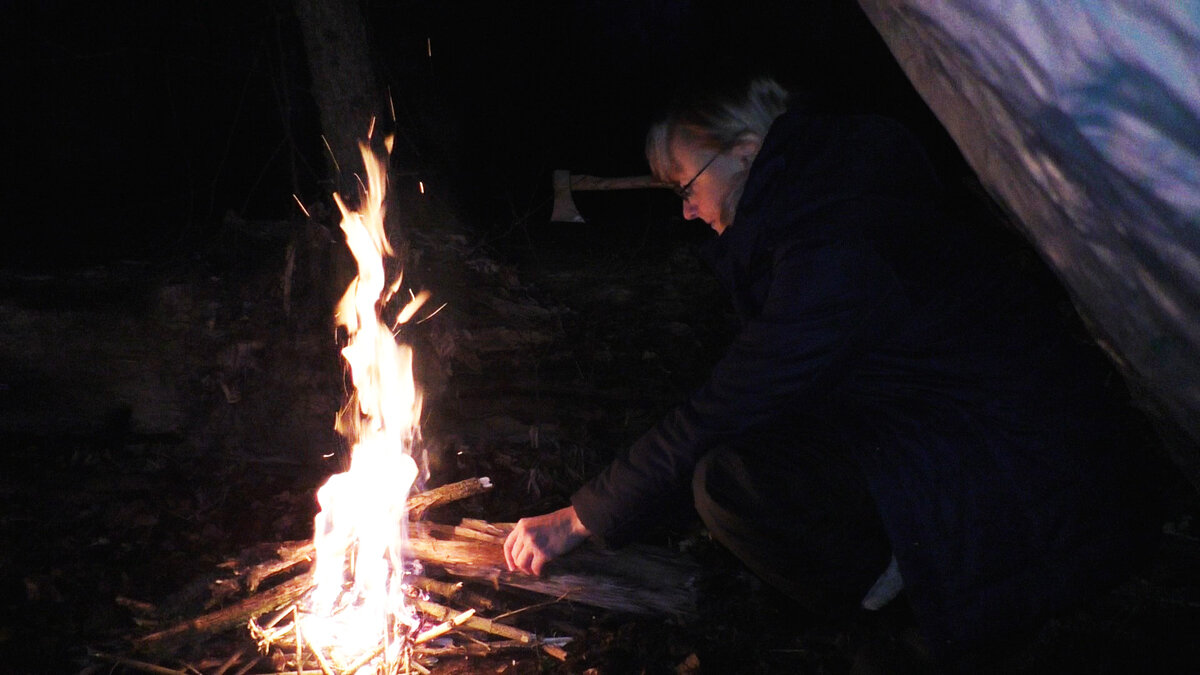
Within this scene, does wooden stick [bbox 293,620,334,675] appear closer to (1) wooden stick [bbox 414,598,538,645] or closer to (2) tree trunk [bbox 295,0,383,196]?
(1) wooden stick [bbox 414,598,538,645]

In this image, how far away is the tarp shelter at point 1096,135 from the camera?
4.55ft

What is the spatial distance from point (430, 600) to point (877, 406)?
170 centimetres

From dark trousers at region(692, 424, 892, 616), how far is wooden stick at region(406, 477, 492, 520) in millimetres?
1173

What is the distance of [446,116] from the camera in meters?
5.91

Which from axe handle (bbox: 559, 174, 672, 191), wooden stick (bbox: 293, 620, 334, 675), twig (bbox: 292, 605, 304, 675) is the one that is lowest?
wooden stick (bbox: 293, 620, 334, 675)

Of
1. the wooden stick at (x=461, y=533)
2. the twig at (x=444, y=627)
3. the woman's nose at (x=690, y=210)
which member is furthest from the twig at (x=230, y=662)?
the woman's nose at (x=690, y=210)

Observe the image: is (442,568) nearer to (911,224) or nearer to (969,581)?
(969,581)

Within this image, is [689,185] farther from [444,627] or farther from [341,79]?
[341,79]

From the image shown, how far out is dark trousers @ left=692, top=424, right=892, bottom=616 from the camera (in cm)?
246

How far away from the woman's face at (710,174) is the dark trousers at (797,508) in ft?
2.26

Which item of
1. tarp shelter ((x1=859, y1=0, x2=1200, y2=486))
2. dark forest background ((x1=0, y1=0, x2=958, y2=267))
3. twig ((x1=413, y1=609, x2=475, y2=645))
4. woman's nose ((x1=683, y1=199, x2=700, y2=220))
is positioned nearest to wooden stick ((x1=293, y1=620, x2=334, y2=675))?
twig ((x1=413, y1=609, x2=475, y2=645))

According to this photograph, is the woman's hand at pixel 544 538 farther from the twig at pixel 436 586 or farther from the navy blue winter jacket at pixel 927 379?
the navy blue winter jacket at pixel 927 379

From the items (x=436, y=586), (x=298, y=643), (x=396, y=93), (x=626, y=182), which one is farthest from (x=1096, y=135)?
(x=396, y=93)

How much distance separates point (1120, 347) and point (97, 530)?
3.87 m
